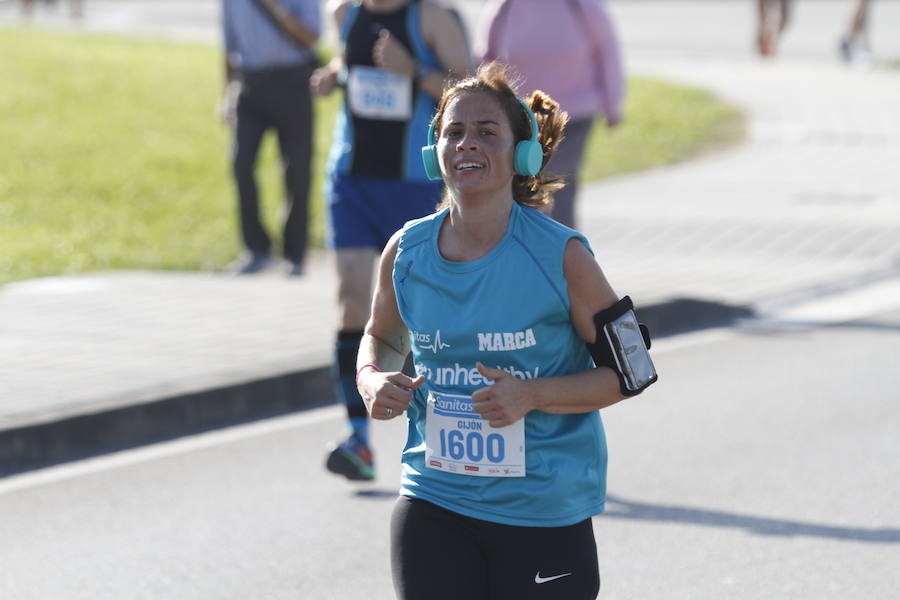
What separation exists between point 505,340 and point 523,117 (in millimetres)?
477

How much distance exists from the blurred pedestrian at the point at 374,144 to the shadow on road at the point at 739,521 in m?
0.93

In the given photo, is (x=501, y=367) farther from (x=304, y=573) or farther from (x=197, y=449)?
(x=197, y=449)

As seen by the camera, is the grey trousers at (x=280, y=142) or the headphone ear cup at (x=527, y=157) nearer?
the headphone ear cup at (x=527, y=157)

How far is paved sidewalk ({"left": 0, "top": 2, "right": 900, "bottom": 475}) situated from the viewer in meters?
7.49

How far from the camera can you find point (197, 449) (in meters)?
7.19

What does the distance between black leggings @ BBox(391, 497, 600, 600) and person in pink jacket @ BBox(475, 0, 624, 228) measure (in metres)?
4.08

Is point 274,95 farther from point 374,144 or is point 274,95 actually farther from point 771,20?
point 771,20

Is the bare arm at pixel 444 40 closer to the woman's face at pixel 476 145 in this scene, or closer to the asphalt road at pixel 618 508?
the asphalt road at pixel 618 508

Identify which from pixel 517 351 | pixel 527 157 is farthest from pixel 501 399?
pixel 527 157

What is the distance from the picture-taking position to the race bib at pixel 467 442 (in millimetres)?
3629

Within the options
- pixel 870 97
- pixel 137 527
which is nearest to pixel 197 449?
pixel 137 527

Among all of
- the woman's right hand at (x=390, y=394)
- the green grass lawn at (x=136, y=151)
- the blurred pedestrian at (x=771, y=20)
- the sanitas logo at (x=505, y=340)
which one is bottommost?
the green grass lawn at (x=136, y=151)

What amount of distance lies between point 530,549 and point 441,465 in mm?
261

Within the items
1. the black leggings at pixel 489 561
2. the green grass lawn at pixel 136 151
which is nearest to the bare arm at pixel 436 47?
the black leggings at pixel 489 561
